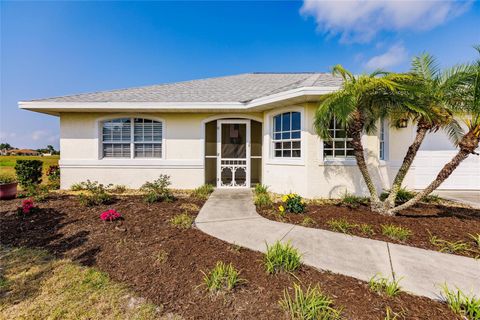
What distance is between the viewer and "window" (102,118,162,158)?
26.9 feet

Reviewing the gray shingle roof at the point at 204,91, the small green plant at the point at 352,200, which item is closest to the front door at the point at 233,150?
the gray shingle roof at the point at 204,91

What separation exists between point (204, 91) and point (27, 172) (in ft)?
24.0

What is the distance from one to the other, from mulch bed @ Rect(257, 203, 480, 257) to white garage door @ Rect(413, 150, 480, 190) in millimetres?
3064

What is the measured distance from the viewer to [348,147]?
21.4 ft

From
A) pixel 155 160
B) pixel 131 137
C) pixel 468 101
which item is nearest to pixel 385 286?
pixel 468 101

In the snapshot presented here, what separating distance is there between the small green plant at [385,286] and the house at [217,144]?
3.97 meters

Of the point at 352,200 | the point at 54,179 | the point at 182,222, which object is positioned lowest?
the point at 182,222

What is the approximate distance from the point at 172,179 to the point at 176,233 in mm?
4447

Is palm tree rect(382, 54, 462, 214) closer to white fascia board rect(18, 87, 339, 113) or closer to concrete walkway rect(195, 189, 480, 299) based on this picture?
concrete walkway rect(195, 189, 480, 299)

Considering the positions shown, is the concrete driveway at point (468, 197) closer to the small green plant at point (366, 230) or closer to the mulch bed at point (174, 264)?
the small green plant at point (366, 230)

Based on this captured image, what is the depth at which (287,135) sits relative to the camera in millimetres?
7020

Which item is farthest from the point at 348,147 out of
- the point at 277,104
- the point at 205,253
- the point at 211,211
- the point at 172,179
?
the point at 172,179

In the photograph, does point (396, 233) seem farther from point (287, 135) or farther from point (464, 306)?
point (287, 135)

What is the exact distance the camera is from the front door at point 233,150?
8133 mm
